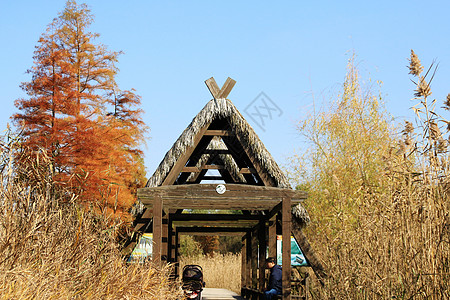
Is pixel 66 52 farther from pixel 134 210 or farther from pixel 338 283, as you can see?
pixel 338 283

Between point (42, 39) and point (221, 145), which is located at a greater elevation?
point (42, 39)

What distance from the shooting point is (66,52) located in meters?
21.5

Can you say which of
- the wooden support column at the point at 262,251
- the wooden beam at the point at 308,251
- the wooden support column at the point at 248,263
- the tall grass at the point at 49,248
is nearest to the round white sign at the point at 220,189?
the wooden beam at the point at 308,251

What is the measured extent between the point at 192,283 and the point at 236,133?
11.3 feet

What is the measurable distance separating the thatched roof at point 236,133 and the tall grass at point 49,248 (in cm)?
296

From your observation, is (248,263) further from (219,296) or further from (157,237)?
(157,237)

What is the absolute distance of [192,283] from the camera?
11039 millimetres

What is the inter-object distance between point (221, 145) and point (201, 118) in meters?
3.43

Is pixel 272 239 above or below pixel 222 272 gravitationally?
above

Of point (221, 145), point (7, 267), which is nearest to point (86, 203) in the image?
point (7, 267)

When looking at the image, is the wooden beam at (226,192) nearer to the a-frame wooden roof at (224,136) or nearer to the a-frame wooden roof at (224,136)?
the a-frame wooden roof at (224,136)

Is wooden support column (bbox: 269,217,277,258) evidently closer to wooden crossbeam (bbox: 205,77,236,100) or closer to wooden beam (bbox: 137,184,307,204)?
wooden beam (bbox: 137,184,307,204)

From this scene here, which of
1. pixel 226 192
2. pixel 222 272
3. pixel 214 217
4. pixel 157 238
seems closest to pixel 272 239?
pixel 214 217

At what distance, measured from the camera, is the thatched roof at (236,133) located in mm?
9547
